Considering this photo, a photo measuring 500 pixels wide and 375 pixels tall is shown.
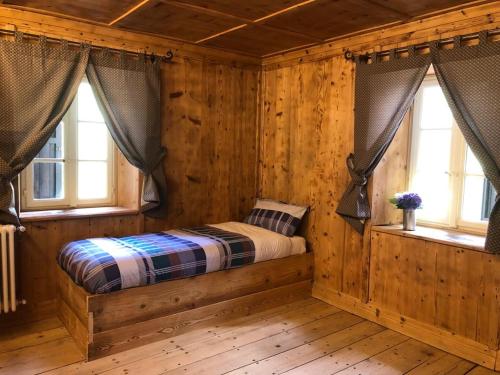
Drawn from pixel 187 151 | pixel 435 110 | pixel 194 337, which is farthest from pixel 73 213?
pixel 435 110

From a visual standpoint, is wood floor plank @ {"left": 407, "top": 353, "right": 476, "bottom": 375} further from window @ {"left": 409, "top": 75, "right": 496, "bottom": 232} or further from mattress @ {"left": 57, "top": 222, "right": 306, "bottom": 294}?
mattress @ {"left": 57, "top": 222, "right": 306, "bottom": 294}

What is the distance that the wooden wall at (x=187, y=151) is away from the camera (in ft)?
10.3

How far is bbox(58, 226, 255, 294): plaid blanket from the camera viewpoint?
264 centimetres

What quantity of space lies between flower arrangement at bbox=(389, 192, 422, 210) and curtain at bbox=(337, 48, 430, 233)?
24cm

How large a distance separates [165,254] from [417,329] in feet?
6.24

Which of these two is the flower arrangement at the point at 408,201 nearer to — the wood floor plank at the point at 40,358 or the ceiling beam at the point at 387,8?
the ceiling beam at the point at 387,8

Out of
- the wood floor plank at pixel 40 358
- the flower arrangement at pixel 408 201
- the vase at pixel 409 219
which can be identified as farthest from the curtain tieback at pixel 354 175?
the wood floor plank at pixel 40 358

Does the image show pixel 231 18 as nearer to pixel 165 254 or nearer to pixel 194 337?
pixel 165 254

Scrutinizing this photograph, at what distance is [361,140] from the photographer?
3312 millimetres

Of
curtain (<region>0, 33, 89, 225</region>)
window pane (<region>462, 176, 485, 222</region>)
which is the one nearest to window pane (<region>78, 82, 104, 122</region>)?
curtain (<region>0, 33, 89, 225</region>)

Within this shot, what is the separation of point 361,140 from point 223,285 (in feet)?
5.18

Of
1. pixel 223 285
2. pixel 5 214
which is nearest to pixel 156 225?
pixel 223 285

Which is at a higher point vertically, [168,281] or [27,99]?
[27,99]

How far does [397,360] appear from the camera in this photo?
270 cm
